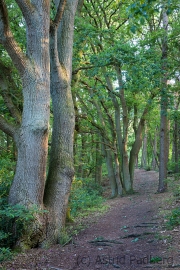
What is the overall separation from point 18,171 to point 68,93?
2.65 m

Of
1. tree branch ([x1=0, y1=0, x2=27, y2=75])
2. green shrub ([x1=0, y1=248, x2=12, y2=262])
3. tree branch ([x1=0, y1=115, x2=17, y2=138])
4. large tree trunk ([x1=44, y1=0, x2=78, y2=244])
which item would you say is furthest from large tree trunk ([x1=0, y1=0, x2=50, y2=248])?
green shrub ([x1=0, y1=248, x2=12, y2=262])

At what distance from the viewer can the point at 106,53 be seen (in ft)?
30.0

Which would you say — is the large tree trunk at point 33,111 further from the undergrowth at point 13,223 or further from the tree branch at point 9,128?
the tree branch at point 9,128

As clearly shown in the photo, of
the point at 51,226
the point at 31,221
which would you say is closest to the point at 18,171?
the point at 31,221

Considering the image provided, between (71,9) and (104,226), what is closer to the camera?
(71,9)

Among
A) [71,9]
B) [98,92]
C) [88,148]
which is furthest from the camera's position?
[88,148]

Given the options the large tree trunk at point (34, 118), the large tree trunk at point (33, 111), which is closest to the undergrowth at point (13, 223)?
the large tree trunk at point (33, 111)

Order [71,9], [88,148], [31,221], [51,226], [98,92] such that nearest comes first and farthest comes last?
[31,221], [51,226], [71,9], [98,92], [88,148]

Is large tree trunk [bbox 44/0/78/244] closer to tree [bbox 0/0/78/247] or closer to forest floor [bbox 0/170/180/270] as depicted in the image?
tree [bbox 0/0/78/247]

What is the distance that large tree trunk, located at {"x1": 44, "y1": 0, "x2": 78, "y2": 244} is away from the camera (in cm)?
683

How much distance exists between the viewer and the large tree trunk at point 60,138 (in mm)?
6828

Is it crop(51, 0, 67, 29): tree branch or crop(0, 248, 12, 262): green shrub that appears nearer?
crop(0, 248, 12, 262): green shrub

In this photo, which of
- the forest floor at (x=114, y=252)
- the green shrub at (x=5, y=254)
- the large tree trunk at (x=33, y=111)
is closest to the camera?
the forest floor at (x=114, y=252)

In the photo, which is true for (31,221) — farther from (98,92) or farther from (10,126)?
(98,92)
